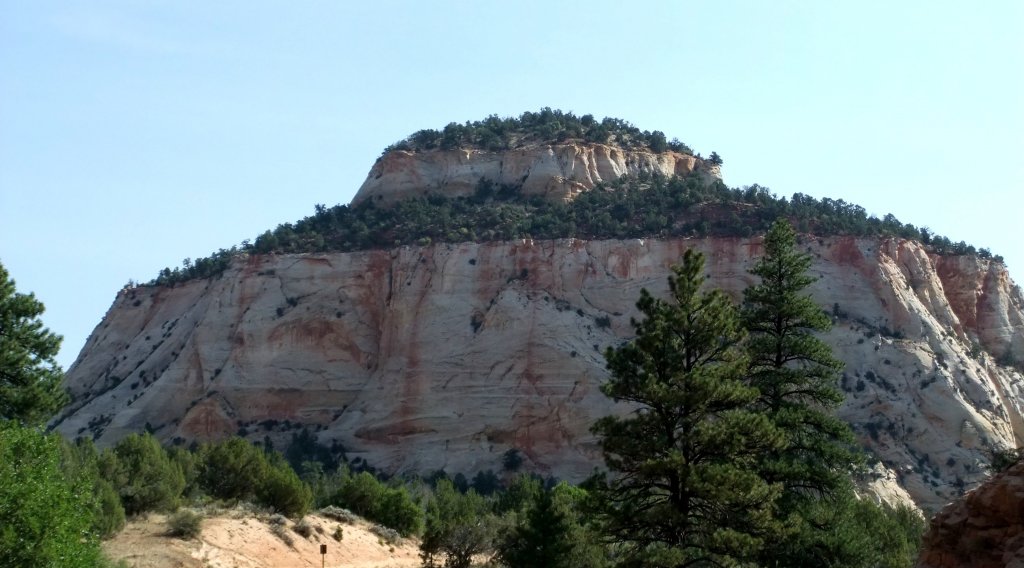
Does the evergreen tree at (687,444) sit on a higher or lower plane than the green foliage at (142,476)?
higher

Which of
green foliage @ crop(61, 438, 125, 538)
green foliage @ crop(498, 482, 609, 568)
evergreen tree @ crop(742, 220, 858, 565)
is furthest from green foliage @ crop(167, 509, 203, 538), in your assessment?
evergreen tree @ crop(742, 220, 858, 565)

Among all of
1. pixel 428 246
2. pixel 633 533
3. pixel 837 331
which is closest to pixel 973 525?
pixel 633 533

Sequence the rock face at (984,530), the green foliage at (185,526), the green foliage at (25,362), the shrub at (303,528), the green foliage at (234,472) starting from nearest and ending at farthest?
1. the rock face at (984,530)
2. the green foliage at (25,362)
3. the green foliage at (185,526)
4. the shrub at (303,528)
5. the green foliage at (234,472)

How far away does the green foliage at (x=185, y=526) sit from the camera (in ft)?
118

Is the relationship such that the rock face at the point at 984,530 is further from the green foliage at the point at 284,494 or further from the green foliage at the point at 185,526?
the green foliage at the point at 284,494

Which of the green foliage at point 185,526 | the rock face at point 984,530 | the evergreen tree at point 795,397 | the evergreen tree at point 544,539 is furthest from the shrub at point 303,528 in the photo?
the rock face at point 984,530

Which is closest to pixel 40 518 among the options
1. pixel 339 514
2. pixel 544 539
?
pixel 544 539

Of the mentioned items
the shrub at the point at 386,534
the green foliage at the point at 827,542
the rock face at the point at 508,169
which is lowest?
the shrub at the point at 386,534

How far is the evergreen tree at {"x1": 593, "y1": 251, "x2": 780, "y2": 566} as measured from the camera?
23469 millimetres

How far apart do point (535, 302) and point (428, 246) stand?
30.3 ft

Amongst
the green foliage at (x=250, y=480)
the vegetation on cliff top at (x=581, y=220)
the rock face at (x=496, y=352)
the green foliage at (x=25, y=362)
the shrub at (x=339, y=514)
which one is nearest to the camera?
the green foliage at (x=25, y=362)

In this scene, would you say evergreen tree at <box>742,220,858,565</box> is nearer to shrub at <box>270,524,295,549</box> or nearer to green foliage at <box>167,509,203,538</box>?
green foliage at <box>167,509,203,538</box>

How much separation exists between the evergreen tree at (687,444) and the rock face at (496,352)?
4282cm

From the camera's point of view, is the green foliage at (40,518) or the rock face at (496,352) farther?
the rock face at (496,352)
